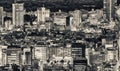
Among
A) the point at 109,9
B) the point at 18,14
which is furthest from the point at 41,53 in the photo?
the point at 109,9

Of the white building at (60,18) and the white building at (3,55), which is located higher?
the white building at (3,55)

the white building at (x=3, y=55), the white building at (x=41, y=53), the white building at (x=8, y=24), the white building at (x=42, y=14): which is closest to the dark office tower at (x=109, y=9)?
the white building at (x=42, y=14)

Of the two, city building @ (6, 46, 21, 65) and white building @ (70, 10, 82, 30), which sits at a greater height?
city building @ (6, 46, 21, 65)

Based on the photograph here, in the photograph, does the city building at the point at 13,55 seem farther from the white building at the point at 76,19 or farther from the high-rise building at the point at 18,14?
the high-rise building at the point at 18,14

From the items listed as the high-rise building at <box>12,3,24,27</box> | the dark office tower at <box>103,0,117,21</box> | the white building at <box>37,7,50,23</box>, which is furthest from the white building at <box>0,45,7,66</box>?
the dark office tower at <box>103,0,117,21</box>

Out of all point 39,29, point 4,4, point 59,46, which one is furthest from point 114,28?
point 4,4

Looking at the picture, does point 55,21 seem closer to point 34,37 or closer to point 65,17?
point 65,17

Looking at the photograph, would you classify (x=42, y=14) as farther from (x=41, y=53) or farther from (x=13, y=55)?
(x=13, y=55)

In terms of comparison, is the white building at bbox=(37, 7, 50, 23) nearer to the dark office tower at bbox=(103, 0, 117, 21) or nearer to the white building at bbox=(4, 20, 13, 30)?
the white building at bbox=(4, 20, 13, 30)
